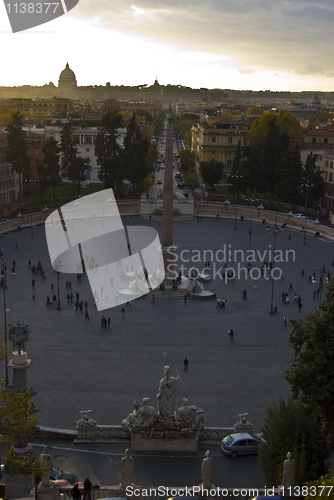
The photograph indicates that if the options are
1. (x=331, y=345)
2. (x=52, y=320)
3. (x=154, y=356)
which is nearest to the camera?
(x=331, y=345)

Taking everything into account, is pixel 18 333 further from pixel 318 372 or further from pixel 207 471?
pixel 318 372

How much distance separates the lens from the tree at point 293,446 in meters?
14.5

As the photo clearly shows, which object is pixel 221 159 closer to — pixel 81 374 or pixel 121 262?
pixel 121 262

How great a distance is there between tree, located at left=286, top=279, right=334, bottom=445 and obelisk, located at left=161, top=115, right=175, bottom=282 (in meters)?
19.6

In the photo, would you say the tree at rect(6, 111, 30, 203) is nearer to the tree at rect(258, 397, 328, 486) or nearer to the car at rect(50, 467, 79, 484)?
the car at rect(50, 467, 79, 484)

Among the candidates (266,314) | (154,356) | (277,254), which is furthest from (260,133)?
(154,356)

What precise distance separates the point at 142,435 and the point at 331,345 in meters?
5.82

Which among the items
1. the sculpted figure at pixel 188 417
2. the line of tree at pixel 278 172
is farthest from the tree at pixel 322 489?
the line of tree at pixel 278 172

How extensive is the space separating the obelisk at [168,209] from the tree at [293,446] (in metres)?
21.0

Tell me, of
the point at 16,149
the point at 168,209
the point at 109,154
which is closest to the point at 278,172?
the point at 109,154

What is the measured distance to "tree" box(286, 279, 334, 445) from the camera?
16.0 m

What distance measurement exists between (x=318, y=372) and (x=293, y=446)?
2.23m

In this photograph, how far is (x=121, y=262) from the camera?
40938mm

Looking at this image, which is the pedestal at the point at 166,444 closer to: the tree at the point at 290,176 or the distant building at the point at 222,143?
the tree at the point at 290,176
